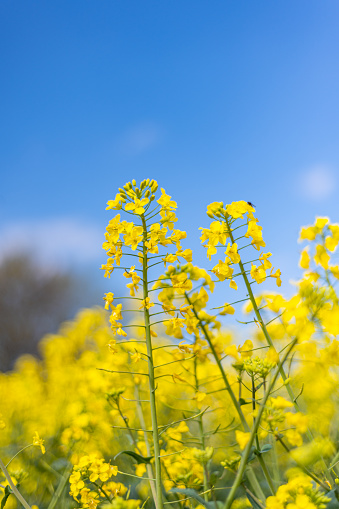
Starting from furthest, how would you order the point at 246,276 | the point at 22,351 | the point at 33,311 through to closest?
1. the point at 33,311
2. the point at 22,351
3. the point at 246,276

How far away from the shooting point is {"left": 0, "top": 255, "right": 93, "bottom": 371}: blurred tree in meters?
15.2

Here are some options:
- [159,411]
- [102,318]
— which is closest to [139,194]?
[159,411]

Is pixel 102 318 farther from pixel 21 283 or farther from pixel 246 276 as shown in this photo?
pixel 21 283

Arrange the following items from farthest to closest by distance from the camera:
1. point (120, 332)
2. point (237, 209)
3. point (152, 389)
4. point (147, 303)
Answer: point (237, 209) < point (120, 332) < point (147, 303) < point (152, 389)

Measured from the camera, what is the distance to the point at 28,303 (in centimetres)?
1645

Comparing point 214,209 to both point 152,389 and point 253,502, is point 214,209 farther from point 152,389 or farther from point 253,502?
point 253,502

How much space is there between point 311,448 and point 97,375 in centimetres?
225

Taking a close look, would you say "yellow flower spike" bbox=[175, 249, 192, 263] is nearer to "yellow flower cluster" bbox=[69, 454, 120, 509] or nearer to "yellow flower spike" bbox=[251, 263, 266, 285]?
"yellow flower spike" bbox=[251, 263, 266, 285]

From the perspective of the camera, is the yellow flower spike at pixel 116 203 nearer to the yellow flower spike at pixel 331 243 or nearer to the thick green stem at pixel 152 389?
the thick green stem at pixel 152 389

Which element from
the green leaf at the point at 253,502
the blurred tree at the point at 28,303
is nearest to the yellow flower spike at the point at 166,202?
the green leaf at the point at 253,502

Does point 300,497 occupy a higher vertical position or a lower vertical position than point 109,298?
lower

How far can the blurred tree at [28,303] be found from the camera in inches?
598

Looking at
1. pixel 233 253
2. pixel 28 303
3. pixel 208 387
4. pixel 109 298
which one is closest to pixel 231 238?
pixel 233 253

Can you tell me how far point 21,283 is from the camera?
16.9 metres
